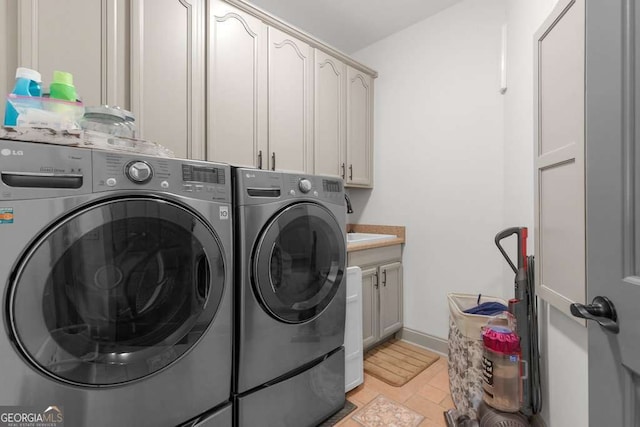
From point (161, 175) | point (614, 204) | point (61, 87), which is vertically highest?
point (61, 87)

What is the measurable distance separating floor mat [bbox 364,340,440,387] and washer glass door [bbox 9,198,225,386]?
1.35 metres

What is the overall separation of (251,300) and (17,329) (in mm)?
647

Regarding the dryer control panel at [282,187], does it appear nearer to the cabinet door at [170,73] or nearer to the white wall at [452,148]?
the cabinet door at [170,73]

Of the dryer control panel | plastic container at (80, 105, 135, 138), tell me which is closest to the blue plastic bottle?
plastic container at (80, 105, 135, 138)

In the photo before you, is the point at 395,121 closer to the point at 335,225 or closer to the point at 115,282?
the point at 335,225

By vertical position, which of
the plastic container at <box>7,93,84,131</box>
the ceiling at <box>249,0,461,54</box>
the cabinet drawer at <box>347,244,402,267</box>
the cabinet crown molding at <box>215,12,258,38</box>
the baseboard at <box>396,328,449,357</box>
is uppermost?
the ceiling at <box>249,0,461,54</box>

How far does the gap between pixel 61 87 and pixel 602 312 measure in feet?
5.46

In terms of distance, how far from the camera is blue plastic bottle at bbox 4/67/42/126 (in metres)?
0.90

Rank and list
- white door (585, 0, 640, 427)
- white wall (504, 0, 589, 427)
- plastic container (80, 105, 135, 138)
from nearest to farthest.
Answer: white door (585, 0, 640, 427) < white wall (504, 0, 589, 427) < plastic container (80, 105, 135, 138)

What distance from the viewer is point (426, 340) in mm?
2176

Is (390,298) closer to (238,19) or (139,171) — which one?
(139,171)

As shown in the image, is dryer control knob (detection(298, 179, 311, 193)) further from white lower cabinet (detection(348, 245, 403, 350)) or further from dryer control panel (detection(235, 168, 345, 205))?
white lower cabinet (detection(348, 245, 403, 350))

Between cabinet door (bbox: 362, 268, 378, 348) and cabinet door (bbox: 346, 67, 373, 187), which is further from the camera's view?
cabinet door (bbox: 346, 67, 373, 187)

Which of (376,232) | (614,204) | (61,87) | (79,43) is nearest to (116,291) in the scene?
(61,87)
